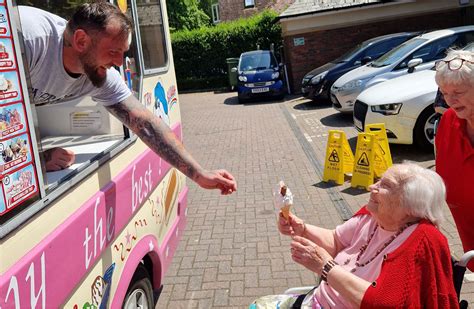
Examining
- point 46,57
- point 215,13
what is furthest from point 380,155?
point 215,13

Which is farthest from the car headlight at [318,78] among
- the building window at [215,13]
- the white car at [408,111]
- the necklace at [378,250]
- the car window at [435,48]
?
the building window at [215,13]

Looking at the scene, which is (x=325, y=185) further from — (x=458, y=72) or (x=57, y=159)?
(x=57, y=159)

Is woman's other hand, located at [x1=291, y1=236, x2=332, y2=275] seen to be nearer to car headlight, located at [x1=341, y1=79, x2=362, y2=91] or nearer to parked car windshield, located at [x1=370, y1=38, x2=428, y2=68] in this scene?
car headlight, located at [x1=341, y1=79, x2=362, y2=91]

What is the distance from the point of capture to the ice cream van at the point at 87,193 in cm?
147

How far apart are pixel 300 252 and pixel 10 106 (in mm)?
1467

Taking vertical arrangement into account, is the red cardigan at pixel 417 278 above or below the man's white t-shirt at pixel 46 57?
below

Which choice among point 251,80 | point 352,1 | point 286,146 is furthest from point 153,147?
point 352,1

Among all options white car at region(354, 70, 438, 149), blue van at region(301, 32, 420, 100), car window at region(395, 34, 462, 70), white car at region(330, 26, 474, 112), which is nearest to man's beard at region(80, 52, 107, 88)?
white car at region(354, 70, 438, 149)

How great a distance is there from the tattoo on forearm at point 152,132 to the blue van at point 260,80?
1327cm

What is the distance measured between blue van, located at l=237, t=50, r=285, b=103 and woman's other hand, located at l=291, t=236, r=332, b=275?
13.7m

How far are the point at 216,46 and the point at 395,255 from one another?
67.5 ft

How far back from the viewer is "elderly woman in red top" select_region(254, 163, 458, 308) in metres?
1.86

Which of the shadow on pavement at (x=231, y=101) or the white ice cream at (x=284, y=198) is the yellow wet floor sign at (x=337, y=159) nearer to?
the white ice cream at (x=284, y=198)

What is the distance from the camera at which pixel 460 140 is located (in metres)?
2.41
